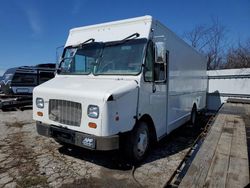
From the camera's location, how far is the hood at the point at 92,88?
3.40 meters

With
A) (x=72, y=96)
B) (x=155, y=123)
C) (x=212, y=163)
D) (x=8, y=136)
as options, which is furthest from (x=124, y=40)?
(x=8, y=136)

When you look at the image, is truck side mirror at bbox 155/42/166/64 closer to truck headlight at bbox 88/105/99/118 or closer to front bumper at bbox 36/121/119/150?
truck headlight at bbox 88/105/99/118

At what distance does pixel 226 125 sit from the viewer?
5426 mm

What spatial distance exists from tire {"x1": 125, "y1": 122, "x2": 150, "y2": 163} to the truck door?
0.42m

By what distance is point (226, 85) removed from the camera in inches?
468

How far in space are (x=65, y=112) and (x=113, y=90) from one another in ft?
3.48

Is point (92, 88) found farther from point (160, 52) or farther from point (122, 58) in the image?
point (160, 52)

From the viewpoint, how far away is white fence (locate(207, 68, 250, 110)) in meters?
11.2

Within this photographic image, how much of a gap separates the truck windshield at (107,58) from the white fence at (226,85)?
9.25 m

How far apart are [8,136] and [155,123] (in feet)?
14.2

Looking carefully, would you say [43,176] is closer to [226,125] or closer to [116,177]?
[116,177]

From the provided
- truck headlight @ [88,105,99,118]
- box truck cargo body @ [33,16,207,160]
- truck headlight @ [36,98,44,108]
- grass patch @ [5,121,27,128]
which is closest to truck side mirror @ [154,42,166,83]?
box truck cargo body @ [33,16,207,160]

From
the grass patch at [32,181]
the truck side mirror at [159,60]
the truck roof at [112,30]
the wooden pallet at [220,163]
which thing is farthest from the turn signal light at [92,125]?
the truck roof at [112,30]

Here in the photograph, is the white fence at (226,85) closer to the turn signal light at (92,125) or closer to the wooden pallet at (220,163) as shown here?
the wooden pallet at (220,163)
